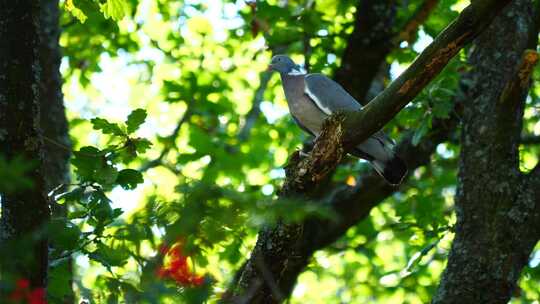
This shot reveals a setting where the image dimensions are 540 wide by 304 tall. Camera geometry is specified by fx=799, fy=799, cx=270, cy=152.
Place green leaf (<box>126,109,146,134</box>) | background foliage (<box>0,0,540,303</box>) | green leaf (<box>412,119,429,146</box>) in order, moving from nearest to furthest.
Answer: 1. background foliage (<box>0,0,540,303</box>)
2. green leaf (<box>126,109,146,134</box>)
3. green leaf (<box>412,119,429,146</box>)

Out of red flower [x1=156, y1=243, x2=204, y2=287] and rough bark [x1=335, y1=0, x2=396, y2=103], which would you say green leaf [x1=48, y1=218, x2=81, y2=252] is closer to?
red flower [x1=156, y1=243, x2=204, y2=287]

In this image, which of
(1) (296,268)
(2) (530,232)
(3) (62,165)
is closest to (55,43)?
(3) (62,165)

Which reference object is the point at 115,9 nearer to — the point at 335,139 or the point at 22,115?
the point at 22,115

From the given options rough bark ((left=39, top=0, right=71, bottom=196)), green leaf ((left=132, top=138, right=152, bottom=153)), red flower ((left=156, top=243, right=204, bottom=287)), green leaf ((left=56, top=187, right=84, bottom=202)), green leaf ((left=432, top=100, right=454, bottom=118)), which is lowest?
red flower ((left=156, top=243, right=204, bottom=287))

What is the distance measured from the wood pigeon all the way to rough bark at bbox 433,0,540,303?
0.68 meters

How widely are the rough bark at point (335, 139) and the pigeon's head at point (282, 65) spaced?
3066mm

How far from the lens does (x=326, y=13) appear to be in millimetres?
8219

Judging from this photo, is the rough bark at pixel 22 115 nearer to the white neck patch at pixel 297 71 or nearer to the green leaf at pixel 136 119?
the green leaf at pixel 136 119

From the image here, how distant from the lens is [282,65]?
25.4ft

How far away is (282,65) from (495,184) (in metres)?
2.95

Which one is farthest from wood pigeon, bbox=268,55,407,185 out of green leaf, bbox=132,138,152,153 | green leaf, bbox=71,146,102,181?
green leaf, bbox=71,146,102,181

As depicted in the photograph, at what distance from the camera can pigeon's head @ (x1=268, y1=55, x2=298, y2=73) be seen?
7.70 metres

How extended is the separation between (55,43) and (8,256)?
15.7ft

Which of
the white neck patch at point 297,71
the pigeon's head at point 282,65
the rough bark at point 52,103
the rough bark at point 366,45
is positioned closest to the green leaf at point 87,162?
the rough bark at point 52,103
